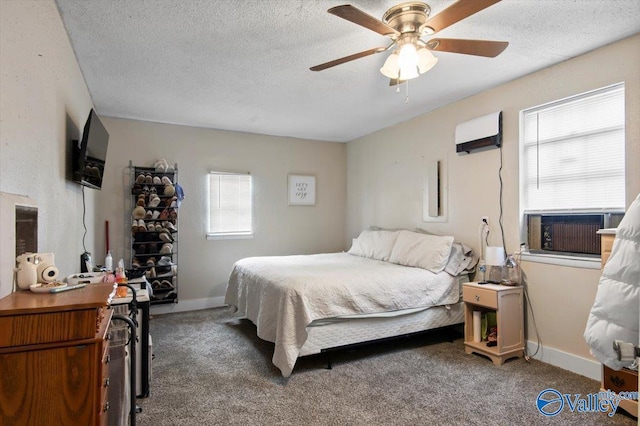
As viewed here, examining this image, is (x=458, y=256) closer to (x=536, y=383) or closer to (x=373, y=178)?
(x=536, y=383)

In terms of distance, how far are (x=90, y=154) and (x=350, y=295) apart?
226cm

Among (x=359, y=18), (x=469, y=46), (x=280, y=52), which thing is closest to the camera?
(x=359, y=18)

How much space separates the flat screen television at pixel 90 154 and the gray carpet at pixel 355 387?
62.9 inches

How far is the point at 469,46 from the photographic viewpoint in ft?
6.80

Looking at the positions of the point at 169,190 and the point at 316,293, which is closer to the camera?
the point at 316,293

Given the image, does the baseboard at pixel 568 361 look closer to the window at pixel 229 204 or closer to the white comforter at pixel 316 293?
the white comforter at pixel 316 293

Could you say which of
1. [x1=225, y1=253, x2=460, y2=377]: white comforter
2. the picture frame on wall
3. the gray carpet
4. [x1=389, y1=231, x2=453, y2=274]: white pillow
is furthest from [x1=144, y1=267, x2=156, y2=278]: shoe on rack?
[x1=389, y1=231, x2=453, y2=274]: white pillow

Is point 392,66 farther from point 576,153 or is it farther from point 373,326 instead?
point 373,326

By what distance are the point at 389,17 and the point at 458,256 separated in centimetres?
Answer: 243

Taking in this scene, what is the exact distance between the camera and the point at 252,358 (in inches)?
122

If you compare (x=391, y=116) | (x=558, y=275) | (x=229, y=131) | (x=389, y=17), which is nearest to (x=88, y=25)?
(x=389, y=17)

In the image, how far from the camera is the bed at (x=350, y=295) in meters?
2.78

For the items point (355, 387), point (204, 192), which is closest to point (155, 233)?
point (204, 192)

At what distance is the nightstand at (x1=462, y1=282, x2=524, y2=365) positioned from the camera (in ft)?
9.62
